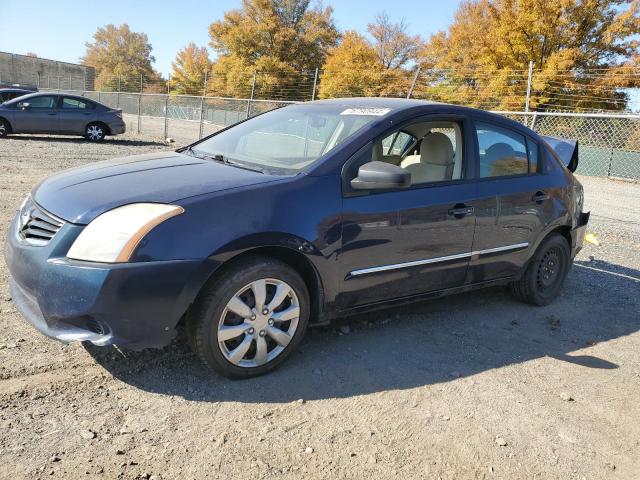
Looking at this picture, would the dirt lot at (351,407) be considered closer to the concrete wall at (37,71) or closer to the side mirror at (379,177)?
the side mirror at (379,177)

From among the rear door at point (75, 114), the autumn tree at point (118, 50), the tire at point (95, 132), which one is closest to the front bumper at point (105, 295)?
the rear door at point (75, 114)

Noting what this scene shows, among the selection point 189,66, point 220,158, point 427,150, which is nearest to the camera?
point 220,158

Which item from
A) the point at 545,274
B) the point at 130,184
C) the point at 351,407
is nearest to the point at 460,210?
the point at 545,274

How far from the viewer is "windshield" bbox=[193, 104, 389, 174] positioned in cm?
361

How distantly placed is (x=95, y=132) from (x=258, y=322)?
15.6m

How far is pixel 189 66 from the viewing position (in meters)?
65.4

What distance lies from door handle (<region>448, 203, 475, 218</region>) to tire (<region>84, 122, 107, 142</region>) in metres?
15.4

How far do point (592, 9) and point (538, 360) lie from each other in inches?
1106

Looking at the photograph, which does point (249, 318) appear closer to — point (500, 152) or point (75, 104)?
point (500, 152)

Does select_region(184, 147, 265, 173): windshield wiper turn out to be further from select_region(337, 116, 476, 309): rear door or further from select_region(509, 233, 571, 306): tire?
select_region(509, 233, 571, 306): tire

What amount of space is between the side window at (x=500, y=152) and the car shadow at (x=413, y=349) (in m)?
1.20

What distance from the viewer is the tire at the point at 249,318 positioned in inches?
117

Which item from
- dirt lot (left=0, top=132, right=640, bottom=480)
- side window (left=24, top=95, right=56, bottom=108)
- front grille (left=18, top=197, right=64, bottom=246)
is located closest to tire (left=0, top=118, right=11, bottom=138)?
side window (left=24, top=95, right=56, bottom=108)

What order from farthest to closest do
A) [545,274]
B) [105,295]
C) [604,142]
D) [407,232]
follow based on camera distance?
[604,142] < [545,274] < [407,232] < [105,295]
